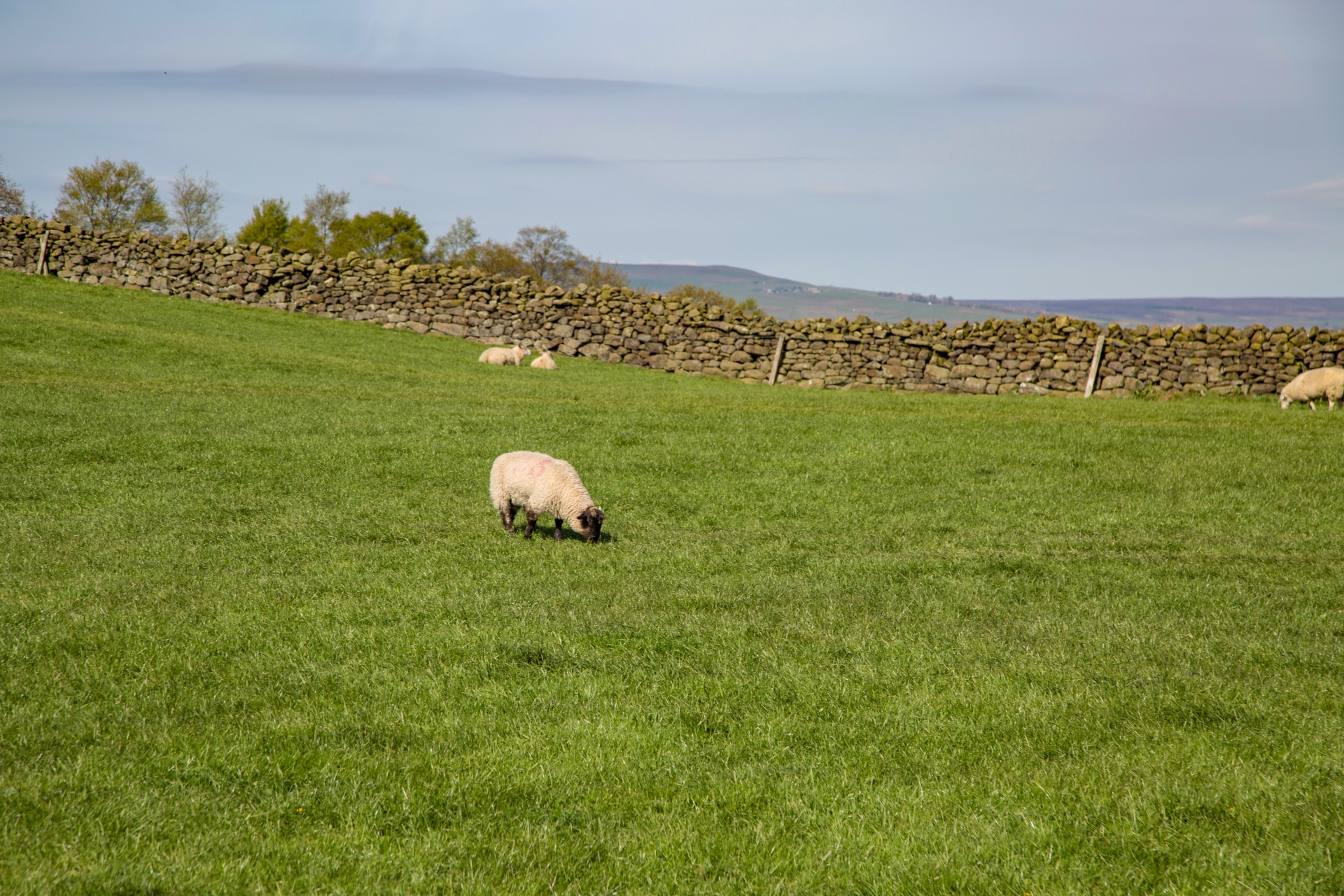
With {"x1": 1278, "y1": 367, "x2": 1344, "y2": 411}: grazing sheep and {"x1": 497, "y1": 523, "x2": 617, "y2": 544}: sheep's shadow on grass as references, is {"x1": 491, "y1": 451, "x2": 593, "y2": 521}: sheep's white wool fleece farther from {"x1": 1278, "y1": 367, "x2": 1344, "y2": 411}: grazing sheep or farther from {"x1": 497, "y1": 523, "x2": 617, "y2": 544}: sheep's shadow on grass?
{"x1": 1278, "y1": 367, "x2": 1344, "y2": 411}: grazing sheep

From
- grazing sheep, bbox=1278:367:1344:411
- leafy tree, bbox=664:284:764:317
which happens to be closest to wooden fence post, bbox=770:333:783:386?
leafy tree, bbox=664:284:764:317

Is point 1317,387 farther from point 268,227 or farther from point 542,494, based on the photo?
point 268,227

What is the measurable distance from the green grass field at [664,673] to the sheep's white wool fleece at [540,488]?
400 millimetres

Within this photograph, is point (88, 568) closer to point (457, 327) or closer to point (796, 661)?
point (796, 661)

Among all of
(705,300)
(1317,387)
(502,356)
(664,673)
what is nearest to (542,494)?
(664,673)

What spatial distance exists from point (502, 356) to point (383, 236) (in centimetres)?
5098

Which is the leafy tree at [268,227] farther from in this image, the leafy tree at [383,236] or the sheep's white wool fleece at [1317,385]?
the sheep's white wool fleece at [1317,385]

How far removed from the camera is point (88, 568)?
7.95m

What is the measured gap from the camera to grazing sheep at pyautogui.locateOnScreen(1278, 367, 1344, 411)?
20984mm

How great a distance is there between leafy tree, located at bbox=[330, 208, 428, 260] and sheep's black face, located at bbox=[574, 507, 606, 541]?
223 ft

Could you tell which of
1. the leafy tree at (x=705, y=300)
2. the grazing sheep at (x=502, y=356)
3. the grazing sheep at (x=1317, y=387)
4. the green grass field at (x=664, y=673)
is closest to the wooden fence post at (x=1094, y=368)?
the grazing sheep at (x=1317, y=387)

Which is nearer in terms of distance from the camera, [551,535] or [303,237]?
[551,535]

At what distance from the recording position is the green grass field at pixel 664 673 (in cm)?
412

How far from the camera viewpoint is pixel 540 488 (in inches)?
384
